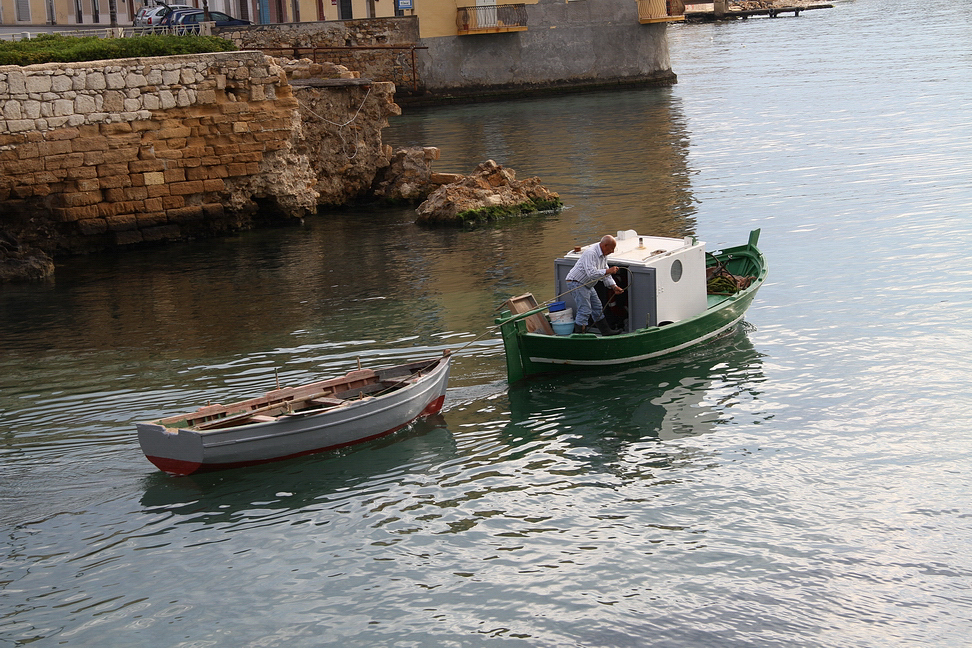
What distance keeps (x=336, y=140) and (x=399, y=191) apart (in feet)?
6.37

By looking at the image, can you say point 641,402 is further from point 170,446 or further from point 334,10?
point 334,10

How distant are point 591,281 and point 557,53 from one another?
120 ft

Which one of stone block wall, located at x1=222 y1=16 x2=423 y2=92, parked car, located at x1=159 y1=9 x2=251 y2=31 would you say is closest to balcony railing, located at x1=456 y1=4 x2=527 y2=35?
stone block wall, located at x1=222 y1=16 x2=423 y2=92

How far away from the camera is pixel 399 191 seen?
79.4 feet

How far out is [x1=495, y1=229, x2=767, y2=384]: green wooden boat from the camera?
1220 cm

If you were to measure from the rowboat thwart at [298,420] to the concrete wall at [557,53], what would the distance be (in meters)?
36.4

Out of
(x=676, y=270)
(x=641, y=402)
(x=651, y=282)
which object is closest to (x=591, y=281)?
(x=651, y=282)

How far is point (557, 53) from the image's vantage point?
46688 millimetres

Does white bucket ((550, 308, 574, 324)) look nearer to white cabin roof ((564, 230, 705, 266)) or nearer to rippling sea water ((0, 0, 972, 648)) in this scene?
white cabin roof ((564, 230, 705, 266))

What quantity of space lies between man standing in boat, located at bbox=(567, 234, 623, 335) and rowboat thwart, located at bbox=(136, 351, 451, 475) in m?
2.02

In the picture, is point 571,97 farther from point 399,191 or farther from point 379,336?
point 379,336

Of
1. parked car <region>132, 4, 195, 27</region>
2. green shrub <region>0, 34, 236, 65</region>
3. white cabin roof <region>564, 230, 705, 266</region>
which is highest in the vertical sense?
parked car <region>132, 4, 195, 27</region>

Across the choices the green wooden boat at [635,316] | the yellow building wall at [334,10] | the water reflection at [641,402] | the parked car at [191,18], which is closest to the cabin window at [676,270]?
the green wooden boat at [635,316]

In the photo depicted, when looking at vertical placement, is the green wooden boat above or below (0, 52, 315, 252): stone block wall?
below
